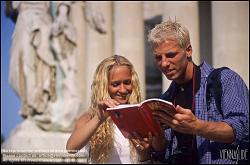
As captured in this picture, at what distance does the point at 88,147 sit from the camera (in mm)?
3643

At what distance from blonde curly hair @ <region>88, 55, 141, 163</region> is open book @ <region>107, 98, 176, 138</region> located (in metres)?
0.27

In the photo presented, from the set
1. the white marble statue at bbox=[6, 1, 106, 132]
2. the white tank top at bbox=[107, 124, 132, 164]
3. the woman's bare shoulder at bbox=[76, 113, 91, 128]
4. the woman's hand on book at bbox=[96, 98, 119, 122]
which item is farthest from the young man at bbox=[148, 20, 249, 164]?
the white marble statue at bbox=[6, 1, 106, 132]

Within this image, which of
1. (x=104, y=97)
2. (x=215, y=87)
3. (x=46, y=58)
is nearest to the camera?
(x=215, y=87)

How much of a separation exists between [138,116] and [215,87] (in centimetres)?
50

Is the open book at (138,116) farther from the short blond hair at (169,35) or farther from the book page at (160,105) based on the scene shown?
the short blond hair at (169,35)

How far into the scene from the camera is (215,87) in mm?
3178

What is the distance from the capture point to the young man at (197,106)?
9.68 ft

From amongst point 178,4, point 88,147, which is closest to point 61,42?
point 178,4

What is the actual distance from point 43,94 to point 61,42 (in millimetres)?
1737

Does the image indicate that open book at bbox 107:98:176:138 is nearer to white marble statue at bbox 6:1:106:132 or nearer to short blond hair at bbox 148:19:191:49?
short blond hair at bbox 148:19:191:49

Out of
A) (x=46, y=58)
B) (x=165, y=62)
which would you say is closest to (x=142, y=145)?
(x=165, y=62)

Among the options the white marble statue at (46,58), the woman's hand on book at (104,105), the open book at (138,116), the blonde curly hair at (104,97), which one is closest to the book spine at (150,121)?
the open book at (138,116)

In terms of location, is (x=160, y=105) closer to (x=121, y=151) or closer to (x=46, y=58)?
(x=121, y=151)

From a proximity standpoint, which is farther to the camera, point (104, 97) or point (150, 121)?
point (104, 97)
